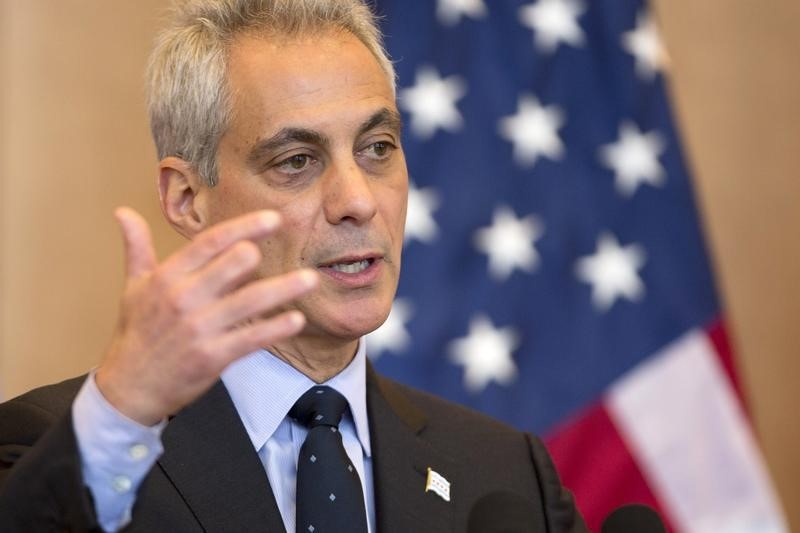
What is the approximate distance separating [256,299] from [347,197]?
2.52 ft

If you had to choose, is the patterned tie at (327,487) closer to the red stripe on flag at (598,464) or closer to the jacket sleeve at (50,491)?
the jacket sleeve at (50,491)

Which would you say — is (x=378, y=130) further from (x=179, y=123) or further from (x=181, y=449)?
(x=181, y=449)

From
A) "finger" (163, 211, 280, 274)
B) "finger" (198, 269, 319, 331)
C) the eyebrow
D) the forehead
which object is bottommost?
"finger" (198, 269, 319, 331)

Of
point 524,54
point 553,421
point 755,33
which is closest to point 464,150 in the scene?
point 524,54

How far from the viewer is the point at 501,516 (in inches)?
63.3

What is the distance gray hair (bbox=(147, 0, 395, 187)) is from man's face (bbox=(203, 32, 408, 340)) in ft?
0.10

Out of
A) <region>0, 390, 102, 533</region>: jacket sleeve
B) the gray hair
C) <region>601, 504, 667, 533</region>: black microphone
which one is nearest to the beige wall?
the gray hair

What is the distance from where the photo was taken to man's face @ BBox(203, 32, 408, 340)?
90.7 inches

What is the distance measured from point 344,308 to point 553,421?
1797mm

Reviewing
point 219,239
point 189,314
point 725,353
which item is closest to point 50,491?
point 189,314

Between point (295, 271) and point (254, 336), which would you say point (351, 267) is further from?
point (254, 336)

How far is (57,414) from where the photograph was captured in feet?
7.11

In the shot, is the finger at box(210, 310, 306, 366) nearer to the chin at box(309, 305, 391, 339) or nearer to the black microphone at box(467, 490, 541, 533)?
the black microphone at box(467, 490, 541, 533)

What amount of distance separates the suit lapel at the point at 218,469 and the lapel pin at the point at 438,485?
40cm
